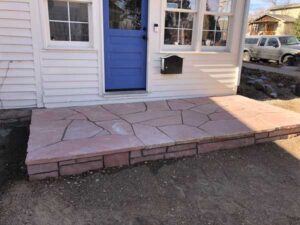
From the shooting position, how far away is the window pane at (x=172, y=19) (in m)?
4.38

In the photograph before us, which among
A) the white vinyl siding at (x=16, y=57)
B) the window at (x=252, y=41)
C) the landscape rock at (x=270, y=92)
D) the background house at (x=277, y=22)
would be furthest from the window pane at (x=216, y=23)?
the background house at (x=277, y=22)

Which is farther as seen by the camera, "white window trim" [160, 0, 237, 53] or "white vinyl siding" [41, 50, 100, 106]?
"white window trim" [160, 0, 237, 53]

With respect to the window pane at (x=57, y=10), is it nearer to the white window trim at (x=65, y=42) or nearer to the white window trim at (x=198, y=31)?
the white window trim at (x=65, y=42)

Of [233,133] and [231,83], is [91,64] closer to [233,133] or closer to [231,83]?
[233,133]

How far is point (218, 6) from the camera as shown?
468 centimetres

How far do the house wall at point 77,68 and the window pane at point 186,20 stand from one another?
0.45 meters

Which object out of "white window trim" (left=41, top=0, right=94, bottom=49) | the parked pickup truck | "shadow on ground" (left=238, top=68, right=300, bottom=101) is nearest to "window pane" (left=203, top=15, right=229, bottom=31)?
"shadow on ground" (left=238, top=68, right=300, bottom=101)

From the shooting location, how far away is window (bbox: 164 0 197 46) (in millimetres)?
4367

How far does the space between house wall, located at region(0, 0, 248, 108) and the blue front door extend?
14 centimetres

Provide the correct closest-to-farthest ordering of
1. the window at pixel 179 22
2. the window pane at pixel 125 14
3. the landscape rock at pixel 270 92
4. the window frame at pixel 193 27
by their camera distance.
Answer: the window pane at pixel 125 14 → the window frame at pixel 193 27 → the window at pixel 179 22 → the landscape rock at pixel 270 92

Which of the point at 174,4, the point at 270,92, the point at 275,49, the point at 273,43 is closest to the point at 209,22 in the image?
the point at 174,4

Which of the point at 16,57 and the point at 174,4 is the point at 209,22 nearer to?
the point at 174,4

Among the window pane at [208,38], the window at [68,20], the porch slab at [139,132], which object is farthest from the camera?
the window pane at [208,38]

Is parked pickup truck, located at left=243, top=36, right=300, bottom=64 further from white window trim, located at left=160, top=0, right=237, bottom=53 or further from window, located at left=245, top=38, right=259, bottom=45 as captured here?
white window trim, located at left=160, top=0, right=237, bottom=53
